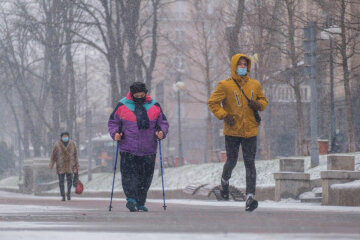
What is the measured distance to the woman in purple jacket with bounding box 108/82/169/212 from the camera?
484 inches

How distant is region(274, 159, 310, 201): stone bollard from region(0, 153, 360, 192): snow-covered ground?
51 centimetres

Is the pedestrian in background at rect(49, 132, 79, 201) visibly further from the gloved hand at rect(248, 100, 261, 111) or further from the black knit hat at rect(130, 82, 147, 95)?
the gloved hand at rect(248, 100, 261, 111)

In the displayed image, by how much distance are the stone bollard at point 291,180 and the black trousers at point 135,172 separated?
799 cm

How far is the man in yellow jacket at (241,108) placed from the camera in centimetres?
1216

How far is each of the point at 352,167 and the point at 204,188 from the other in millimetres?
7939

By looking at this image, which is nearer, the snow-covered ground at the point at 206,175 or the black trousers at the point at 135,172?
the black trousers at the point at 135,172

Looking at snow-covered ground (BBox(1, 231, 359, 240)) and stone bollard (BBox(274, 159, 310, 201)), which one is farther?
stone bollard (BBox(274, 159, 310, 201))

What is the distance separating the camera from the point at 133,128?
40.3 feet

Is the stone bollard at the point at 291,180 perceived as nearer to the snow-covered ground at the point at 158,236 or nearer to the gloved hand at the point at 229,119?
the gloved hand at the point at 229,119

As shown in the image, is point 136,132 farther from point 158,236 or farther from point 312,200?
point 312,200

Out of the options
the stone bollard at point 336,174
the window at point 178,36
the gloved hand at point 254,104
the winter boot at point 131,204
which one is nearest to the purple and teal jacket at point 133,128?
the winter boot at point 131,204

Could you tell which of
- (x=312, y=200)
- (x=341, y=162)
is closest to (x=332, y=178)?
(x=341, y=162)

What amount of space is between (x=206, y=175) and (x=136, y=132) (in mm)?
17366

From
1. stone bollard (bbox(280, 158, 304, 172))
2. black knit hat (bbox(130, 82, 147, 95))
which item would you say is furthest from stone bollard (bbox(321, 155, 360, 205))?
black knit hat (bbox(130, 82, 147, 95))
